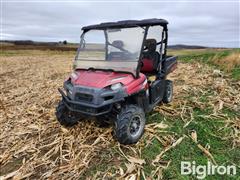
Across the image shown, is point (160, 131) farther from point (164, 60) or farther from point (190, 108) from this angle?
point (164, 60)

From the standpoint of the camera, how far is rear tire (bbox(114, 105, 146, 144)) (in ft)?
17.6

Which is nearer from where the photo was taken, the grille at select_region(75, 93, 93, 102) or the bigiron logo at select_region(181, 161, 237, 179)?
the bigiron logo at select_region(181, 161, 237, 179)

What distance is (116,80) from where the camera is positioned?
5582 mm

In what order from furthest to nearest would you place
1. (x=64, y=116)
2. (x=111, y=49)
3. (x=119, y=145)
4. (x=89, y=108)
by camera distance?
1. (x=111, y=49)
2. (x=64, y=116)
3. (x=119, y=145)
4. (x=89, y=108)

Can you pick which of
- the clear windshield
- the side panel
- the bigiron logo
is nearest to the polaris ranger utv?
the clear windshield

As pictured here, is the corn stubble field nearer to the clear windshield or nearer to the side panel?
the side panel

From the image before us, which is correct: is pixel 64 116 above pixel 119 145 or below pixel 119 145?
above

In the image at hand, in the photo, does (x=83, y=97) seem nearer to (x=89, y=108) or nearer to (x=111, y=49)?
(x=89, y=108)

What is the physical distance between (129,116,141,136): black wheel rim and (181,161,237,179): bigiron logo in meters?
1.06

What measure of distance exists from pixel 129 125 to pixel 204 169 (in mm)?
1482

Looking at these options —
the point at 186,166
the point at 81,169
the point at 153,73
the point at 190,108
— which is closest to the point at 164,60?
the point at 153,73

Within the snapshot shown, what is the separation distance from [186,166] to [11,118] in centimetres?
474

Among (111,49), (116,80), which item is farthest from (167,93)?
(116,80)

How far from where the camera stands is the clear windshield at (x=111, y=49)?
6.00 meters
